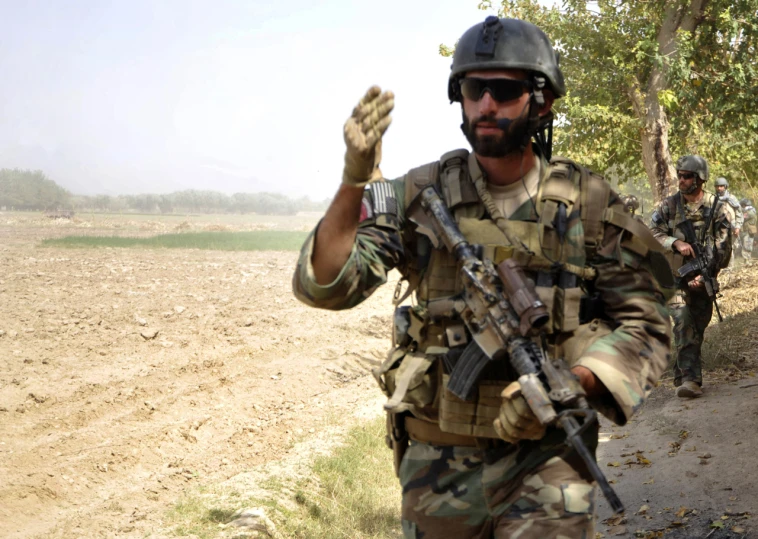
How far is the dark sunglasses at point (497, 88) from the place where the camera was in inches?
107

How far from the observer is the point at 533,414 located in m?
2.33

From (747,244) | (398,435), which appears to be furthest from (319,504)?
(747,244)

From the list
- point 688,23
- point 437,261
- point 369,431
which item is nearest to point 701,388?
point 369,431

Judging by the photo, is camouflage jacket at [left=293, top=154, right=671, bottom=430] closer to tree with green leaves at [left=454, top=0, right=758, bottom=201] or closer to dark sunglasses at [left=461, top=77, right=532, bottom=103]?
dark sunglasses at [left=461, top=77, right=532, bottom=103]

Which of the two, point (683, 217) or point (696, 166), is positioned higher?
point (696, 166)

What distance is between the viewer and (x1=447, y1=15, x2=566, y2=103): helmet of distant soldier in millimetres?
2701

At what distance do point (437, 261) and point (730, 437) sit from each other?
466cm

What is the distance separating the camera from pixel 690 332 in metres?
8.17

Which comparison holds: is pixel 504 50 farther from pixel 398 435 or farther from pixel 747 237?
pixel 747 237

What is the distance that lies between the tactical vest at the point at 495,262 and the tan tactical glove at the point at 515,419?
18cm

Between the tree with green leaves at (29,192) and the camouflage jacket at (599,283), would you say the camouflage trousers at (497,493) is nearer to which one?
the camouflage jacket at (599,283)

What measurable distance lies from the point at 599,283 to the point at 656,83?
12404 millimetres

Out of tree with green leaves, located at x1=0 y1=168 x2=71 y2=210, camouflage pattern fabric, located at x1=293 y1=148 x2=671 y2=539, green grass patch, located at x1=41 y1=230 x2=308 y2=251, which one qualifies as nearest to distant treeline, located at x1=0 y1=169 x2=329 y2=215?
tree with green leaves, located at x1=0 y1=168 x2=71 y2=210

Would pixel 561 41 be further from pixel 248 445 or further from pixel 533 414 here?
pixel 533 414
